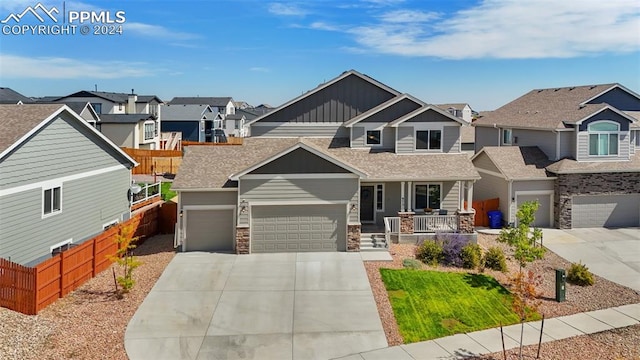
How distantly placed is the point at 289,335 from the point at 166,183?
25.7m

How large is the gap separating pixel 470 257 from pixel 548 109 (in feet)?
49.8

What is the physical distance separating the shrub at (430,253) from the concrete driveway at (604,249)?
5.81 metres

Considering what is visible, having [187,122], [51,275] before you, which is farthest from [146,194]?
[187,122]

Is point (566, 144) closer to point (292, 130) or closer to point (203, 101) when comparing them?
point (292, 130)

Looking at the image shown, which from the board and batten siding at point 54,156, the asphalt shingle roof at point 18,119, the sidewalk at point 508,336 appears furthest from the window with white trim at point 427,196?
the asphalt shingle roof at point 18,119

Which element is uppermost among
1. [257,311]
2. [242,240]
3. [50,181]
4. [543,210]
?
[50,181]

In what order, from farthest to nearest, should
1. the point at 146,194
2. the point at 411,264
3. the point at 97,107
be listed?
the point at 97,107
the point at 146,194
the point at 411,264

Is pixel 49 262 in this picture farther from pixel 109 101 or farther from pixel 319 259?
pixel 109 101

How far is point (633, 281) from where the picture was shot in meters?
17.3

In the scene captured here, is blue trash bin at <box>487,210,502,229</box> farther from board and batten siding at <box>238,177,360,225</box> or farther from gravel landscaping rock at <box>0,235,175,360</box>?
gravel landscaping rock at <box>0,235,175,360</box>

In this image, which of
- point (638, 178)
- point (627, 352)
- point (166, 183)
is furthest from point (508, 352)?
point (166, 183)

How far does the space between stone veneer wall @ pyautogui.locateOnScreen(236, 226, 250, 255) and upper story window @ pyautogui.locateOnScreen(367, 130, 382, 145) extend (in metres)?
8.09

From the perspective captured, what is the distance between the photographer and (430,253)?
61.9ft

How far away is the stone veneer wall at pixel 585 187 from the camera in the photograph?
80.9ft
